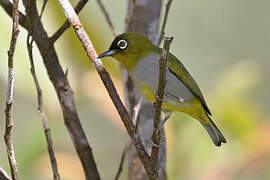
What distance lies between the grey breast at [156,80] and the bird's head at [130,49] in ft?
0.18

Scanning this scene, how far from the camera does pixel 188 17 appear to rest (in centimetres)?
541

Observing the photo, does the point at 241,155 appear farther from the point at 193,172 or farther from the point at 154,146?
the point at 154,146

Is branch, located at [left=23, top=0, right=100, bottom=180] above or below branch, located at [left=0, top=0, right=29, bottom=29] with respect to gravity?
below

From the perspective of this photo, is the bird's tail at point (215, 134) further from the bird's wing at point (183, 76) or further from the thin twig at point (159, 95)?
the thin twig at point (159, 95)

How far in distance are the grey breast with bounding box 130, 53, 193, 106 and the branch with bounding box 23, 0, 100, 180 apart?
302mm

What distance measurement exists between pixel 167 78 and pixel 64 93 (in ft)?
1.41

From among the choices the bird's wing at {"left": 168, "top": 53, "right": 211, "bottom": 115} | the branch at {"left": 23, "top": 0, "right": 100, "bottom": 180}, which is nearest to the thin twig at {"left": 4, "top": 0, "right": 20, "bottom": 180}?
the branch at {"left": 23, "top": 0, "right": 100, "bottom": 180}

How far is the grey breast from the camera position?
A: 2.06 m

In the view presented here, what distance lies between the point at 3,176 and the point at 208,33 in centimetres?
403

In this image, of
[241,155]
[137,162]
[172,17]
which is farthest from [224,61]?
[137,162]

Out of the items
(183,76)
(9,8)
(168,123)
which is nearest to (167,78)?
(183,76)

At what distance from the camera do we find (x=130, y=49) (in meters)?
2.28

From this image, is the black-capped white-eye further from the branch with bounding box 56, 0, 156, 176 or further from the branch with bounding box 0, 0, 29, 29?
the branch with bounding box 56, 0, 156, 176

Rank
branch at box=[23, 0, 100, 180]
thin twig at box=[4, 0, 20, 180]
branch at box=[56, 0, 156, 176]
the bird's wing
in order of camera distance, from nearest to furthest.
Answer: thin twig at box=[4, 0, 20, 180] → branch at box=[56, 0, 156, 176] → branch at box=[23, 0, 100, 180] → the bird's wing
